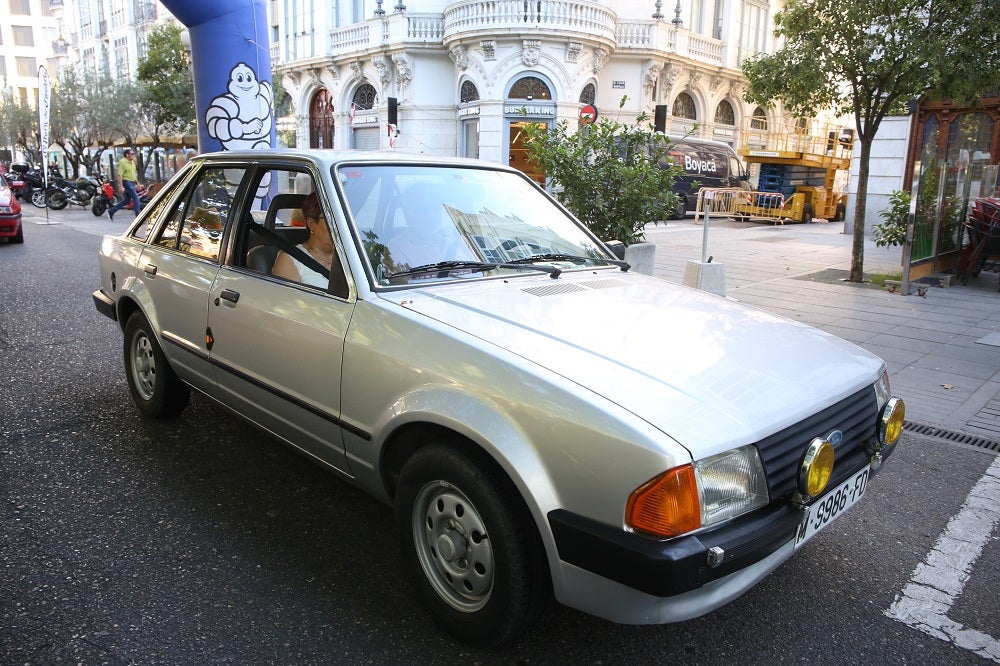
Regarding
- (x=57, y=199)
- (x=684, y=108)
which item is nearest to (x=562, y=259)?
(x=57, y=199)

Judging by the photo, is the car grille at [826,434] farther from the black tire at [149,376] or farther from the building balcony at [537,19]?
the building balcony at [537,19]

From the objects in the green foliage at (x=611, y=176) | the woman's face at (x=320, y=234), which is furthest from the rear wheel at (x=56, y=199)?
the woman's face at (x=320, y=234)

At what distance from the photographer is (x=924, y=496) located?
378cm

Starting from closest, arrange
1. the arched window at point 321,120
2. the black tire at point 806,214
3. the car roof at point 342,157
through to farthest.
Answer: the car roof at point 342,157 → the black tire at point 806,214 → the arched window at point 321,120

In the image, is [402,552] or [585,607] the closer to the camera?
[585,607]

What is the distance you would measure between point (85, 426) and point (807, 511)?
13.2ft

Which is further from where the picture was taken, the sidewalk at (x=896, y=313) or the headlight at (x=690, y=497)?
the sidewalk at (x=896, y=313)

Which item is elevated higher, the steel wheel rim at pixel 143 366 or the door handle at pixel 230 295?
the door handle at pixel 230 295

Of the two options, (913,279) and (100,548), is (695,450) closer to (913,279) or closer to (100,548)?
(100,548)

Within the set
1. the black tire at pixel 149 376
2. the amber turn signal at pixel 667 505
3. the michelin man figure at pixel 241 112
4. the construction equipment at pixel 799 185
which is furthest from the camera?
the construction equipment at pixel 799 185

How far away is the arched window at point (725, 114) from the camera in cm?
3509

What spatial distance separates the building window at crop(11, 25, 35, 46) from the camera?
78.0 metres

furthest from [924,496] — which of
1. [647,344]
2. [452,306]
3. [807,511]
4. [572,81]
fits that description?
[572,81]

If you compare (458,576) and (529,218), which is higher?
(529,218)
